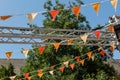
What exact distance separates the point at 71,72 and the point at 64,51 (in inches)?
58.9

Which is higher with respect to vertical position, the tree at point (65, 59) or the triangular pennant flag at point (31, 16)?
the triangular pennant flag at point (31, 16)

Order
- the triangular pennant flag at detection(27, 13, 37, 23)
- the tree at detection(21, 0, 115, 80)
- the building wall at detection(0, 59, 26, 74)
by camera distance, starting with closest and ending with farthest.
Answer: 1. the triangular pennant flag at detection(27, 13, 37, 23)
2. the tree at detection(21, 0, 115, 80)
3. the building wall at detection(0, 59, 26, 74)

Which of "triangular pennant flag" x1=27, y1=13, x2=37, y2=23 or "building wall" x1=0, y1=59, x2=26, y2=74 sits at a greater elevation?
"triangular pennant flag" x1=27, y1=13, x2=37, y2=23

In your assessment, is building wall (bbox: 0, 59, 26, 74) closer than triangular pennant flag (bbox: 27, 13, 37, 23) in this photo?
No

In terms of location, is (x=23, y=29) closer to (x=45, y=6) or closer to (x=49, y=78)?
(x=49, y=78)

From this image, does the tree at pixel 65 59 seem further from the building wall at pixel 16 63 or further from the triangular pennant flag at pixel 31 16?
the triangular pennant flag at pixel 31 16

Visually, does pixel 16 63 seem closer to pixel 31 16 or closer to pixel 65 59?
pixel 65 59

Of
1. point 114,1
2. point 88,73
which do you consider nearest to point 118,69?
point 88,73

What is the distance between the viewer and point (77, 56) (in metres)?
22.6

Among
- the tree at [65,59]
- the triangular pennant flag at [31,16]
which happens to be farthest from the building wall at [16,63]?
the triangular pennant flag at [31,16]

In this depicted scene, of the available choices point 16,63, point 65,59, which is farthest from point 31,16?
point 16,63

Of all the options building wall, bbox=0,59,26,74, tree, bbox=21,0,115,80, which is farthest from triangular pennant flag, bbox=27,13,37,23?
building wall, bbox=0,59,26,74

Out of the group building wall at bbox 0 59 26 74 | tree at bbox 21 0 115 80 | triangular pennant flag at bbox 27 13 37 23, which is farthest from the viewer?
building wall at bbox 0 59 26 74

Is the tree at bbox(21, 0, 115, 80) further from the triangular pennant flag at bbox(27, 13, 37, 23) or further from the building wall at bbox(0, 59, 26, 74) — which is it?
the triangular pennant flag at bbox(27, 13, 37, 23)
